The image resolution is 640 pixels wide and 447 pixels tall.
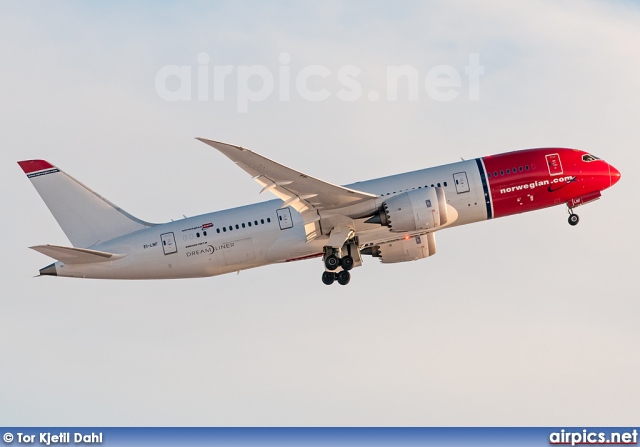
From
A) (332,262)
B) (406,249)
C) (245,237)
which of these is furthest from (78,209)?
(406,249)

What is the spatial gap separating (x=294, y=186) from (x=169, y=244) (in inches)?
285

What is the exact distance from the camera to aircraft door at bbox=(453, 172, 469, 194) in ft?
189

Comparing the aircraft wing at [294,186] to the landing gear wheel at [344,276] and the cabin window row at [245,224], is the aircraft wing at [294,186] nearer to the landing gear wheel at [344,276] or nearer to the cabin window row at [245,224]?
the cabin window row at [245,224]

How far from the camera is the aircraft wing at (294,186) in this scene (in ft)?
175

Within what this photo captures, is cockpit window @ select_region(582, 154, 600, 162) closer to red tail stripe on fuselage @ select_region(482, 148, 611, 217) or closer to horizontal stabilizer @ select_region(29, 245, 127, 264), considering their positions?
red tail stripe on fuselage @ select_region(482, 148, 611, 217)

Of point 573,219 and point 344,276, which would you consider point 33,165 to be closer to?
point 344,276

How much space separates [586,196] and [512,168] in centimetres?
449

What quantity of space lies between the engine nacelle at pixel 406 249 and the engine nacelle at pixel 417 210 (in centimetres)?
425

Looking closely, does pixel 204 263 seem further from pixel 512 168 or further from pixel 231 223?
pixel 512 168

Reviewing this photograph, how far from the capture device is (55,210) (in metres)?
61.7

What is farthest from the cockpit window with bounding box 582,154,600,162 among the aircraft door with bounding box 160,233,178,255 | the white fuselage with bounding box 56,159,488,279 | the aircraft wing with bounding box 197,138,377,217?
the aircraft door with bounding box 160,233,178,255

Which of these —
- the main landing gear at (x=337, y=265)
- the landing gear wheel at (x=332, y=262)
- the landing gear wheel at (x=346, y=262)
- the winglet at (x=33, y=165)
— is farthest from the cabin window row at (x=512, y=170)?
the winglet at (x=33, y=165)

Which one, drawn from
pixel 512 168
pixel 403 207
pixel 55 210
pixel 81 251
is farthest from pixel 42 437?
pixel 512 168

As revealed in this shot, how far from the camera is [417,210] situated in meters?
55.9
